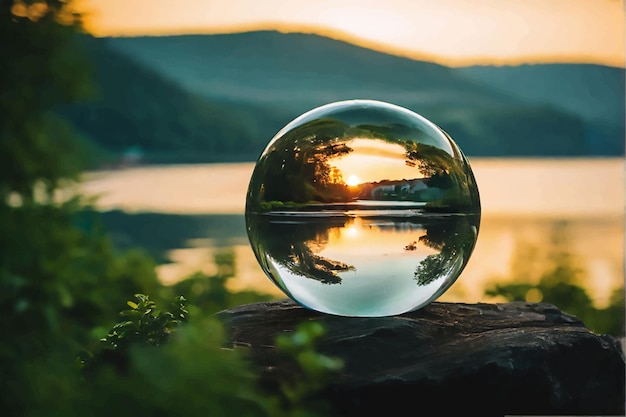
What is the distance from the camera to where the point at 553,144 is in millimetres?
7289

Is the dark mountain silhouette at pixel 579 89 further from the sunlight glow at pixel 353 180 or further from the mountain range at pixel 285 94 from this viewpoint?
the sunlight glow at pixel 353 180

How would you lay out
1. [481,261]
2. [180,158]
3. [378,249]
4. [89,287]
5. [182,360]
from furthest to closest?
[180,158] < [481,261] < [89,287] < [378,249] < [182,360]

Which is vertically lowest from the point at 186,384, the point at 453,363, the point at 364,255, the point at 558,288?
the point at 558,288

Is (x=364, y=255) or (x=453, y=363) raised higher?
(x=364, y=255)

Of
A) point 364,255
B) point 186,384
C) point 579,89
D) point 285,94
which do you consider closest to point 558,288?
point 579,89

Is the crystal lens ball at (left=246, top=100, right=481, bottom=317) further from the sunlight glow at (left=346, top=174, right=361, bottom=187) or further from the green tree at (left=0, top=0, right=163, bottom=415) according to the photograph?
the green tree at (left=0, top=0, right=163, bottom=415)

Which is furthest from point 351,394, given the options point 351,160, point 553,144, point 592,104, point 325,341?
point 592,104

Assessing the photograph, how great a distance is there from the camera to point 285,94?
7.14m

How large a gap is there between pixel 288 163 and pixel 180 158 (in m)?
4.04

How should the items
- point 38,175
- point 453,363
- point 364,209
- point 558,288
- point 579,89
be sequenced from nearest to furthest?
point 453,363, point 364,209, point 38,175, point 558,288, point 579,89

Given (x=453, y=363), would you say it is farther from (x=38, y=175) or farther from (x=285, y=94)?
(x=285, y=94)

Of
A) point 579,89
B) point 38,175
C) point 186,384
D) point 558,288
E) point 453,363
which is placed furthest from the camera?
point 579,89

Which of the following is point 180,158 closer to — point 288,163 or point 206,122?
point 206,122

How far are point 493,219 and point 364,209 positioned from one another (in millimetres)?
3907
